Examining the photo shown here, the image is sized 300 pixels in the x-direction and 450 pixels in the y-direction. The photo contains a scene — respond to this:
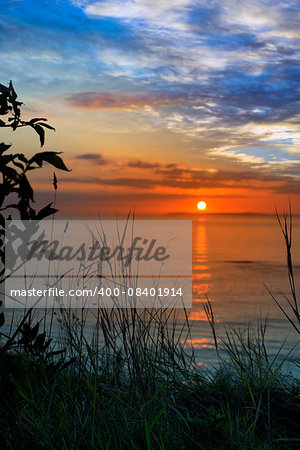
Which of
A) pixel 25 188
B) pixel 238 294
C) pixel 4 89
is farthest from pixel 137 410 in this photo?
pixel 238 294

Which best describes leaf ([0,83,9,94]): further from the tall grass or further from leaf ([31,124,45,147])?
the tall grass

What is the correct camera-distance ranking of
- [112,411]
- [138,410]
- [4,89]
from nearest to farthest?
[4,89]
[112,411]
[138,410]

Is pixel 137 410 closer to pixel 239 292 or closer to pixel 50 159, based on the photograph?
pixel 50 159

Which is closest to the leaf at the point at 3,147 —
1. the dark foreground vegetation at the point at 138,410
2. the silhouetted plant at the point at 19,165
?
the silhouetted plant at the point at 19,165

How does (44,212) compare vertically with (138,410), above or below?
above

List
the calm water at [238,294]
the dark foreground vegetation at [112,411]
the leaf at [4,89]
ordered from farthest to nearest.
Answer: the calm water at [238,294]
the leaf at [4,89]
the dark foreground vegetation at [112,411]

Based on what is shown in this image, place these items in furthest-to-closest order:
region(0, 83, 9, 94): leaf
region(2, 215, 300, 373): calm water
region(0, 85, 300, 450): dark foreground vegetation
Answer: region(2, 215, 300, 373): calm water, region(0, 83, 9, 94): leaf, region(0, 85, 300, 450): dark foreground vegetation

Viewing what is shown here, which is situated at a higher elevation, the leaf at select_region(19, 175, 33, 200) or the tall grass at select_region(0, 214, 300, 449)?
the leaf at select_region(19, 175, 33, 200)

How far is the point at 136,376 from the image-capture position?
9.63ft

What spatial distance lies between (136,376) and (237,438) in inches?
37.0

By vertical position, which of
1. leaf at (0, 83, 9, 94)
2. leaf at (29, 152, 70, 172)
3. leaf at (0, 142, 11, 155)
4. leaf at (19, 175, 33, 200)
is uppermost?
leaf at (0, 83, 9, 94)

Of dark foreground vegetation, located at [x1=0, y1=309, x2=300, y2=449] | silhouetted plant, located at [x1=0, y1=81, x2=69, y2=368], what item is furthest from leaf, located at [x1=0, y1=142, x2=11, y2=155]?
dark foreground vegetation, located at [x1=0, y1=309, x2=300, y2=449]

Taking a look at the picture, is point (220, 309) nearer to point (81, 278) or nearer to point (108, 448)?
point (81, 278)

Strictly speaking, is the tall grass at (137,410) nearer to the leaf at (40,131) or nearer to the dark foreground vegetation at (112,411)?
the dark foreground vegetation at (112,411)
